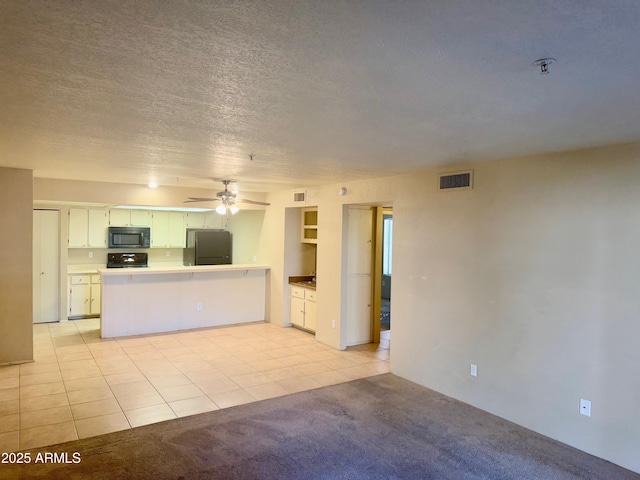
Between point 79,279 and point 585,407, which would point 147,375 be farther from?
point 585,407

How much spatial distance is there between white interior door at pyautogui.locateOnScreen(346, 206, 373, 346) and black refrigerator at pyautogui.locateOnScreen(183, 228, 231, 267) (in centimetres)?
366

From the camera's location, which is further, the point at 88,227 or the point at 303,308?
the point at 88,227

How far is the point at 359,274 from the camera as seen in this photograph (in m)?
6.22

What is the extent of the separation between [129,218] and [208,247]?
1606mm

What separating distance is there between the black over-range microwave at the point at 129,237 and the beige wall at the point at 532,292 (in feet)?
18.0

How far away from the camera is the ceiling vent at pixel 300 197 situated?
6711 mm

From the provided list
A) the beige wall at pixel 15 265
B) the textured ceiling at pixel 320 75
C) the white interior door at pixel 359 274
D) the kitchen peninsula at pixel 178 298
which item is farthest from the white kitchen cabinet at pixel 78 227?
the white interior door at pixel 359 274

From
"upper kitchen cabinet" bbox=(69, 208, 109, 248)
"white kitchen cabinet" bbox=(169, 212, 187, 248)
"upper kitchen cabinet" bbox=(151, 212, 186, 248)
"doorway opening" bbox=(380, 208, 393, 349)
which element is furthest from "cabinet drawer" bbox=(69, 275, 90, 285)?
"doorway opening" bbox=(380, 208, 393, 349)

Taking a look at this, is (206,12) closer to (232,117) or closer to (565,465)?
(232,117)

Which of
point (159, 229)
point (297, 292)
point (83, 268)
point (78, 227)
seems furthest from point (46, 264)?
point (297, 292)

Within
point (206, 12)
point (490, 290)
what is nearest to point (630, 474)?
point (490, 290)

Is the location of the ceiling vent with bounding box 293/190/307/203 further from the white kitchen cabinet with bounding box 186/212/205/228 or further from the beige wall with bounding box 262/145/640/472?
the white kitchen cabinet with bounding box 186/212/205/228

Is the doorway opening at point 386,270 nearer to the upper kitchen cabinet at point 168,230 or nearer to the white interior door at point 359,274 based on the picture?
the white interior door at point 359,274

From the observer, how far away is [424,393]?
14.5 ft
